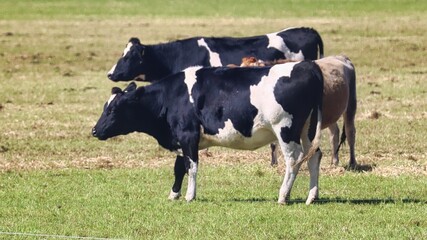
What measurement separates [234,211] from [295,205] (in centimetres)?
80

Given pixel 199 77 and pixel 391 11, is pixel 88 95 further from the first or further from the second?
pixel 391 11

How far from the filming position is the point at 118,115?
13203 mm

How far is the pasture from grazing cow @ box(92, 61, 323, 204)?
590mm

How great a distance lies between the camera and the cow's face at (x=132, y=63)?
18.9m

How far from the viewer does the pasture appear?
11.1 m

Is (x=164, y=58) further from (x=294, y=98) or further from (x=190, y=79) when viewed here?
(x=294, y=98)

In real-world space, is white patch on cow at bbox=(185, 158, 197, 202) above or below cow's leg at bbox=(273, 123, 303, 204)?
below

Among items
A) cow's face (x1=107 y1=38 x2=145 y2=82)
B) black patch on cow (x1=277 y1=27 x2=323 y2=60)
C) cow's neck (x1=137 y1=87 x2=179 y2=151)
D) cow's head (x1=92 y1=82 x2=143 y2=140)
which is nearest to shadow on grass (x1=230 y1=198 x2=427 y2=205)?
cow's neck (x1=137 y1=87 x2=179 y2=151)

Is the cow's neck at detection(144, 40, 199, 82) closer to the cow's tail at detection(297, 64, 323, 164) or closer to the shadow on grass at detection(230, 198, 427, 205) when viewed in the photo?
the shadow on grass at detection(230, 198, 427, 205)

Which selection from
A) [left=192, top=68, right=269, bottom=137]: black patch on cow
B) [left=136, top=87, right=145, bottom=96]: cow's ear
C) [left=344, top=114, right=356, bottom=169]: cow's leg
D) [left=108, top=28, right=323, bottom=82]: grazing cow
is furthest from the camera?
[left=108, top=28, right=323, bottom=82]: grazing cow

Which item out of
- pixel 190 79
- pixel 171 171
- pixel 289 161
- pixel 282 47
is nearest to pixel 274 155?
pixel 171 171

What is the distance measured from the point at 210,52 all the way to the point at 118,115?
562 cm

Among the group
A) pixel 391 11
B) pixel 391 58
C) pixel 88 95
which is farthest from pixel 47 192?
pixel 391 11

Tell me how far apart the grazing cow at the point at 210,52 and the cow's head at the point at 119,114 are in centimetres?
538
